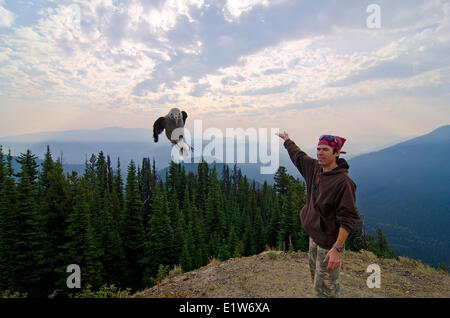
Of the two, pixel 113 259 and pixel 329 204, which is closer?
pixel 329 204

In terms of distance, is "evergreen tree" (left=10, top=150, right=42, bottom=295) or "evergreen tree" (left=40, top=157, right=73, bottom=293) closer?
"evergreen tree" (left=10, top=150, right=42, bottom=295)

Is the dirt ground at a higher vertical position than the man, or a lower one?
lower

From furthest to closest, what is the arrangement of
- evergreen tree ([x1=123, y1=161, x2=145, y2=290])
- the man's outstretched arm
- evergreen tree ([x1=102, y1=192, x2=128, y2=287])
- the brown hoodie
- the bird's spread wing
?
evergreen tree ([x1=123, y1=161, x2=145, y2=290]) < evergreen tree ([x1=102, y1=192, x2=128, y2=287]) < the bird's spread wing < the man's outstretched arm < the brown hoodie

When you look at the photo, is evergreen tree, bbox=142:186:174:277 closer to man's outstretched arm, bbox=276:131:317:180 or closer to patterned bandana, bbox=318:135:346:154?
man's outstretched arm, bbox=276:131:317:180

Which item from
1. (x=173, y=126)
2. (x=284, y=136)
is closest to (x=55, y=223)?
(x=173, y=126)

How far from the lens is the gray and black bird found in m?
4.18

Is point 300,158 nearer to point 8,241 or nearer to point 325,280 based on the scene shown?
point 325,280

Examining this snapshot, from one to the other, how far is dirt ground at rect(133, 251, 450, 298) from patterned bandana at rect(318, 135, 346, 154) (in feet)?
13.2

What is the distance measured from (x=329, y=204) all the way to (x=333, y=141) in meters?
0.97

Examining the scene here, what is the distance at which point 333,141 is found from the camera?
357 centimetres

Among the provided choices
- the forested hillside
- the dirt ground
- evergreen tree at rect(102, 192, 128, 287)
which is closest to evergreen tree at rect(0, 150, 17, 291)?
the forested hillside

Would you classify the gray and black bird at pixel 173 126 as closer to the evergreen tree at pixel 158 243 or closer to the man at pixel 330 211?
the man at pixel 330 211

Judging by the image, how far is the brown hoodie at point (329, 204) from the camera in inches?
125
